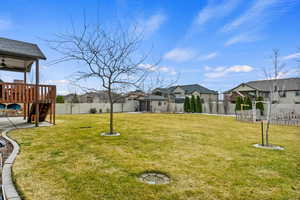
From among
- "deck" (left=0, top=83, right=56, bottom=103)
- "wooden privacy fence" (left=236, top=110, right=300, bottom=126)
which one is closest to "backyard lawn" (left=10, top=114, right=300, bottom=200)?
"deck" (left=0, top=83, right=56, bottom=103)

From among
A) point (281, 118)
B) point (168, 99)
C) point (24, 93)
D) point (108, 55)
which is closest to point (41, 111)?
point (24, 93)

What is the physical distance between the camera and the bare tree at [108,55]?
246 inches

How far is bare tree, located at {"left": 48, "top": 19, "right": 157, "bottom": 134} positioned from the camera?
626 centimetres

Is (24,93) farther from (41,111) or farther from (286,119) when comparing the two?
(286,119)

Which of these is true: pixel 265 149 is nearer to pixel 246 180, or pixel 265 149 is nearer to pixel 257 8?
pixel 246 180

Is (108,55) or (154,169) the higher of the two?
(108,55)

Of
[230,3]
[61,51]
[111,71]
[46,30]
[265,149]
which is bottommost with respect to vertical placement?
[265,149]

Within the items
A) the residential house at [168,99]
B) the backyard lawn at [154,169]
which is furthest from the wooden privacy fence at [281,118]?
the residential house at [168,99]

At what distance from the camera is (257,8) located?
7.21 meters

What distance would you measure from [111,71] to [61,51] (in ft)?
6.36

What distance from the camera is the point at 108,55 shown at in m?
6.56

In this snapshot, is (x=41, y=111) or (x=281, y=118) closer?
(x=41, y=111)

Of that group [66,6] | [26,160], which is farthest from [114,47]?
[26,160]

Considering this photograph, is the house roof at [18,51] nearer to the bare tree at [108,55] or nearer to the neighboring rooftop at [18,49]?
the neighboring rooftop at [18,49]
